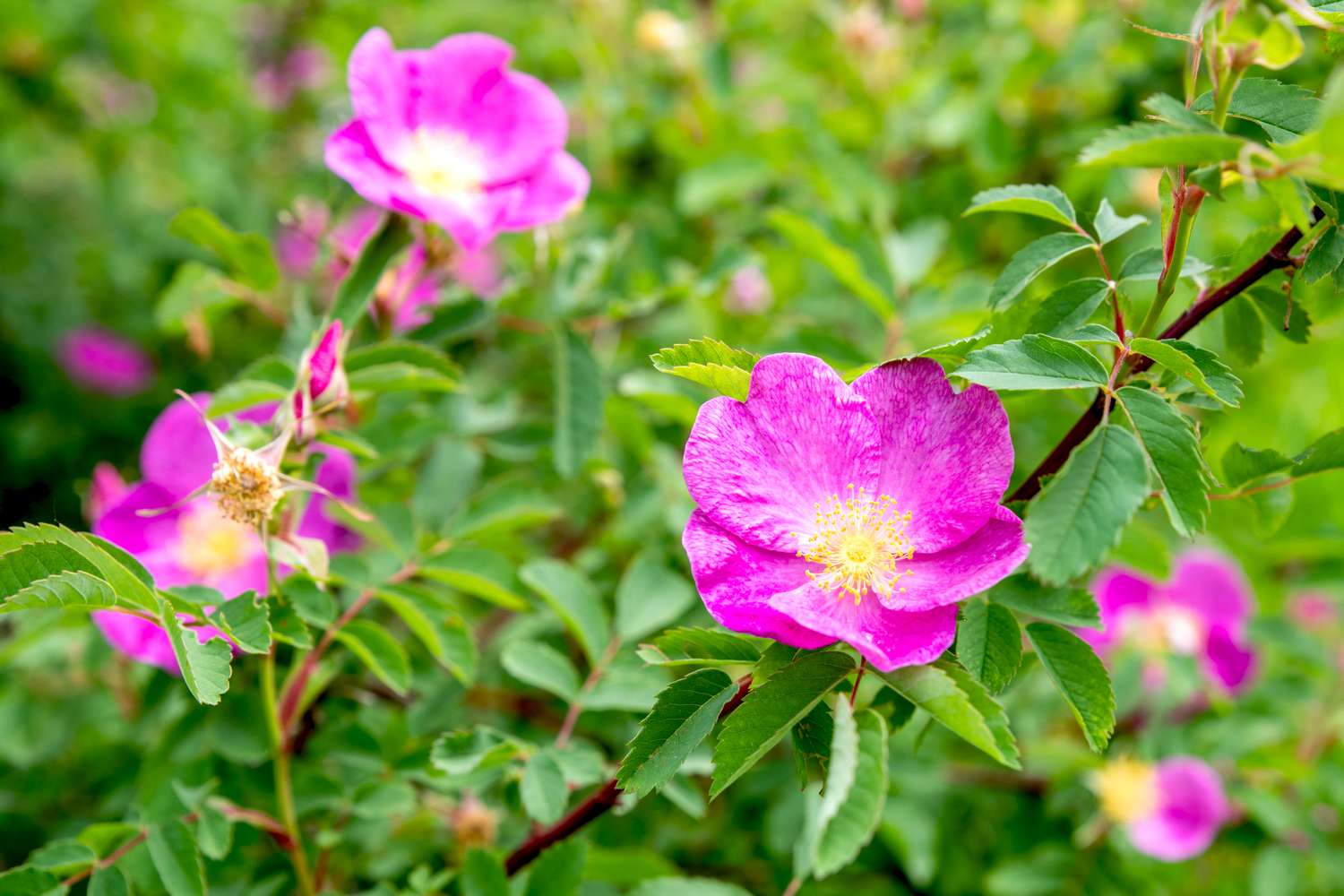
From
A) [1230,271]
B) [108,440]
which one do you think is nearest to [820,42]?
[1230,271]

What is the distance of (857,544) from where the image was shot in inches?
32.5

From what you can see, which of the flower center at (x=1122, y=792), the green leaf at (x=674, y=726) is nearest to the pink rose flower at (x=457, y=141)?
the green leaf at (x=674, y=726)

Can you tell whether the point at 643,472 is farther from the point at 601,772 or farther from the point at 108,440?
the point at 108,440

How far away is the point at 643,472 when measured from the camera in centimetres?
147

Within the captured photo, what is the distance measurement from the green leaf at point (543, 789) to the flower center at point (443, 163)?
1.89 feet

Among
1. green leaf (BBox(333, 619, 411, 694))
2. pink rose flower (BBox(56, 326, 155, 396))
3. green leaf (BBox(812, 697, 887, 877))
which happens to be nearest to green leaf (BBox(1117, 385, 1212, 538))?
green leaf (BBox(812, 697, 887, 877))

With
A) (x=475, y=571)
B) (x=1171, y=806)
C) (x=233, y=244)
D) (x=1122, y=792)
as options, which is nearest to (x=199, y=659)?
(x=475, y=571)

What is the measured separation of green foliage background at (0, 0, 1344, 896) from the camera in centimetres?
116

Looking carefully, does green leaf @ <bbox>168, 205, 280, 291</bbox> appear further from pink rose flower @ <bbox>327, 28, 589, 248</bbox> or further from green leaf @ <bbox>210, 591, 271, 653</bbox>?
green leaf @ <bbox>210, 591, 271, 653</bbox>

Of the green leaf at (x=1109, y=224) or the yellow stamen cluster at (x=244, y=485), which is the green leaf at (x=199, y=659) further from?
the green leaf at (x=1109, y=224)

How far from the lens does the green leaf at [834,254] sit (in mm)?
1286

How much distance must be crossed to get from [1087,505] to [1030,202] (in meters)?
0.27

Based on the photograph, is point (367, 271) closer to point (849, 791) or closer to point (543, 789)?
point (543, 789)

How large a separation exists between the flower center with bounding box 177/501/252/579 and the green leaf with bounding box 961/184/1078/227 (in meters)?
0.90
